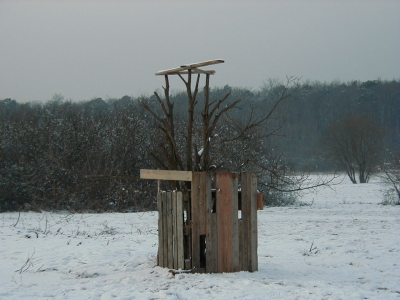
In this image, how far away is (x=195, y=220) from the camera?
695cm

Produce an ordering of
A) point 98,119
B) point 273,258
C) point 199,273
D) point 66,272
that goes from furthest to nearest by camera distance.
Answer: point 98,119 < point 273,258 < point 66,272 < point 199,273

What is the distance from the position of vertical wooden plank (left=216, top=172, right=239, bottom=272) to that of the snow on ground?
0.25 meters

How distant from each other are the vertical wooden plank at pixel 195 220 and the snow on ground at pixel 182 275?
346mm

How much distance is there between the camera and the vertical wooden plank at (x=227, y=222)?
7.09 m

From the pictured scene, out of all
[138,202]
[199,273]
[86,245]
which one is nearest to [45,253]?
[86,245]

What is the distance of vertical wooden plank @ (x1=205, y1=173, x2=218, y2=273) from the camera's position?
700 cm

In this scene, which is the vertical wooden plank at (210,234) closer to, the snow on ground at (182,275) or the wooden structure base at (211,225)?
the wooden structure base at (211,225)

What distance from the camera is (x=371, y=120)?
50375 mm

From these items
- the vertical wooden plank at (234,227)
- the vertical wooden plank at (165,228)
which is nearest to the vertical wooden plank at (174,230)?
the vertical wooden plank at (165,228)

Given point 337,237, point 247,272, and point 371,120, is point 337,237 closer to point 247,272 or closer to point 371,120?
point 247,272

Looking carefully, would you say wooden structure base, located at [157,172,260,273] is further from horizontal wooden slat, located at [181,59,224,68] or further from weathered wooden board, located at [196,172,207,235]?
horizontal wooden slat, located at [181,59,224,68]

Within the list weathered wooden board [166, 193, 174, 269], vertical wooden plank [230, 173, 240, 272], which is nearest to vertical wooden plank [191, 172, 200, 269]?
weathered wooden board [166, 193, 174, 269]

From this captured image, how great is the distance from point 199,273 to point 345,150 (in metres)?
43.0

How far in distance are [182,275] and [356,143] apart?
4375 cm
